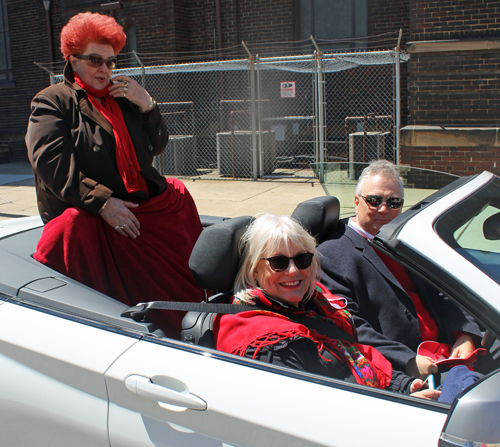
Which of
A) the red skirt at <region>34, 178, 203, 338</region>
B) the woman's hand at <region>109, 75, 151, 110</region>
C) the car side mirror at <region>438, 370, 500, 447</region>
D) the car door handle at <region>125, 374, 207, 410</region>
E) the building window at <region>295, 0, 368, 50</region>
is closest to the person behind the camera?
the car side mirror at <region>438, 370, 500, 447</region>

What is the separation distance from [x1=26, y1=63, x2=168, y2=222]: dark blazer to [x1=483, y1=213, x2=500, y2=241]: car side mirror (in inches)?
60.6

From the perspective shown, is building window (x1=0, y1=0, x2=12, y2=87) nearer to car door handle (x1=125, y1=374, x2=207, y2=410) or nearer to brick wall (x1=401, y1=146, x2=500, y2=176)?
brick wall (x1=401, y1=146, x2=500, y2=176)

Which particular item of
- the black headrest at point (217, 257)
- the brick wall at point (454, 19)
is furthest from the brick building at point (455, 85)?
the black headrest at point (217, 257)

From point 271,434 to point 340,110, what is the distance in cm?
1147

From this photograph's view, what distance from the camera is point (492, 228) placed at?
2.11 metres

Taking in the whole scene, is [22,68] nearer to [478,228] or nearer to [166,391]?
[478,228]

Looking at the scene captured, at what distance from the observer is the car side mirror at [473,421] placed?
3.73ft

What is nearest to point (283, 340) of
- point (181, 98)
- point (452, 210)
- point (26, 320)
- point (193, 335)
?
point (193, 335)

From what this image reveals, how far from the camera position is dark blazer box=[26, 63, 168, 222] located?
2.37 metres

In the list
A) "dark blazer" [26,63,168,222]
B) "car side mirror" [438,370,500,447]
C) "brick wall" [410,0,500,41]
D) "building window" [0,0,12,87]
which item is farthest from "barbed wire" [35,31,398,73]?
"car side mirror" [438,370,500,447]

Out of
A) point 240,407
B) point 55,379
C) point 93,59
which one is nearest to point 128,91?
point 93,59

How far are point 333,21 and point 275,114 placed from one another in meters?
2.49

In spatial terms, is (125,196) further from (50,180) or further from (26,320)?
(26,320)

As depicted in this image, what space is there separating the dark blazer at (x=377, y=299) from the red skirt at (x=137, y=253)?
68 centimetres
